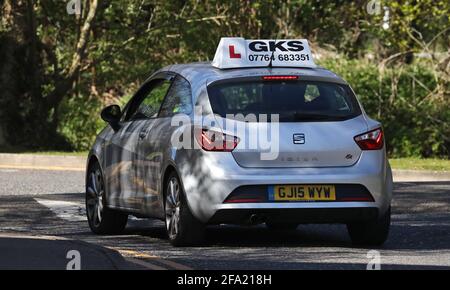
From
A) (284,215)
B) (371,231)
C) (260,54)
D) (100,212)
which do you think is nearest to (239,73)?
(260,54)

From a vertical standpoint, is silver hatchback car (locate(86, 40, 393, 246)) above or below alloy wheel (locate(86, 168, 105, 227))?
above

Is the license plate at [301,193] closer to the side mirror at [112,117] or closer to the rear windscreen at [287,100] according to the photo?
the rear windscreen at [287,100]

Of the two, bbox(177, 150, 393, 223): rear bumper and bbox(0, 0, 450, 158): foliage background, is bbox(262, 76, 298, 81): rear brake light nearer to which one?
bbox(177, 150, 393, 223): rear bumper

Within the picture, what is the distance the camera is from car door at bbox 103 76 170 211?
12633 millimetres

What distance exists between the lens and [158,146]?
472 inches

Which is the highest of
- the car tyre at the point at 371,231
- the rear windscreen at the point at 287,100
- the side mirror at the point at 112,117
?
the rear windscreen at the point at 287,100

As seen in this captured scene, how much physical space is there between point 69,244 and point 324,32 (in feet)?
79.6

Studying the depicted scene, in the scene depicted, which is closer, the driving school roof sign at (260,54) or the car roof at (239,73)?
the car roof at (239,73)

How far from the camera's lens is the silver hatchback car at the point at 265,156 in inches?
442

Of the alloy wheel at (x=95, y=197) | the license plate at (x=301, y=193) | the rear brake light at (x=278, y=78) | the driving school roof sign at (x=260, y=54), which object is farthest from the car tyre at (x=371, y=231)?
the alloy wheel at (x=95, y=197)

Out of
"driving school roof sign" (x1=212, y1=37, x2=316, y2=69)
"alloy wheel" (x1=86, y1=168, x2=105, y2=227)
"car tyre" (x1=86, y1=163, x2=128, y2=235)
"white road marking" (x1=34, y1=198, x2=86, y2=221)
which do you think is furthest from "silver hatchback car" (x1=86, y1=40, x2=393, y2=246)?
"white road marking" (x1=34, y1=198, x2=86, y2=221)

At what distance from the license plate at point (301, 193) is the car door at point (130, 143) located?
1.71 meters

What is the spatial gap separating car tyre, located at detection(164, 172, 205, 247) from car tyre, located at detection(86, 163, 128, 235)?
1504mm

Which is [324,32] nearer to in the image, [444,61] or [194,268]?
[444,61]
